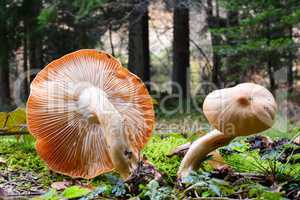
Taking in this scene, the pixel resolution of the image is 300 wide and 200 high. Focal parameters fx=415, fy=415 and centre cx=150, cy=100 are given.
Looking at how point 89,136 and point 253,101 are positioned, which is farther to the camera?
point 89,136

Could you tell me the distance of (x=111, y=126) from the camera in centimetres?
144

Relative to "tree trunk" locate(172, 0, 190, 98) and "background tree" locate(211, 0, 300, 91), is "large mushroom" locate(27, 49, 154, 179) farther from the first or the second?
"tree trunk" locate(172, 0, 190, 98)

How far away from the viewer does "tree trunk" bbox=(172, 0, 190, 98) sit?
9.59m

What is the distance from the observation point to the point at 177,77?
999 cm

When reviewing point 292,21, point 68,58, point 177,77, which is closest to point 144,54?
point 177,77

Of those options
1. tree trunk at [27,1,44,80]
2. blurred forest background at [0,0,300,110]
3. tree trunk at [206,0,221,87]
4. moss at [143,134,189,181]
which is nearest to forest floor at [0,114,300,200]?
moss at [143,134,189,181]

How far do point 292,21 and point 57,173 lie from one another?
5.19 m

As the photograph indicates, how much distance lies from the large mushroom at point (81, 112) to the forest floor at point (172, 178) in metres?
0.08

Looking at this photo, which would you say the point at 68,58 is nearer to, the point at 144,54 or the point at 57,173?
the point at 57,173

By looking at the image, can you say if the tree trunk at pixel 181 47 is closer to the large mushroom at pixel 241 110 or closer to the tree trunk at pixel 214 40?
the tree trunk at pixel 214 40

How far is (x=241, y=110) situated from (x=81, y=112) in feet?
2.17

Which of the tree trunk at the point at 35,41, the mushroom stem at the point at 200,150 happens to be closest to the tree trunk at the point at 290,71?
the tree trunk at the point at 35,41

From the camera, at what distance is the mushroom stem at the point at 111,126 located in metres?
1.39

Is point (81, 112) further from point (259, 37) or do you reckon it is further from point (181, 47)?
point (181, 47)
